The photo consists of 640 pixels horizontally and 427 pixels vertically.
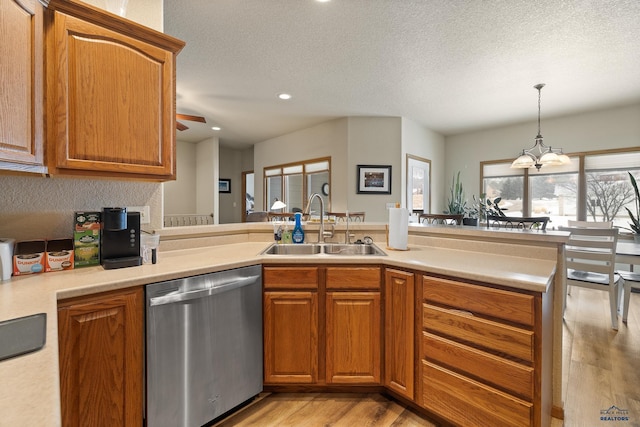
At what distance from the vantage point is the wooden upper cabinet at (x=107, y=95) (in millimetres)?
1329

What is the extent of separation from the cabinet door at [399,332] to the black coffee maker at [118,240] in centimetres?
143

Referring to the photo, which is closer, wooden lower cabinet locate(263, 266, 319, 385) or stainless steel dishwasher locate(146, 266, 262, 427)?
stainless steel dishwasher locate(146, 266, 262, 427)

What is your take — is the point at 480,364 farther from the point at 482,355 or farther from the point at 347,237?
the point at 347,237

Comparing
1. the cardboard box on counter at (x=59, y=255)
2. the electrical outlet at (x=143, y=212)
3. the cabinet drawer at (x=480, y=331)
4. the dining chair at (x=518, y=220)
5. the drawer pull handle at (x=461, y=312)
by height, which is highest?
the electrical outlet at (x=143, y=212)

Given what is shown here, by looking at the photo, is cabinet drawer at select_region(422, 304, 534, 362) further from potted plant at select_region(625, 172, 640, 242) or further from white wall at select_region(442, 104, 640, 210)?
white wall at select_region(442, 104, 640, 210)

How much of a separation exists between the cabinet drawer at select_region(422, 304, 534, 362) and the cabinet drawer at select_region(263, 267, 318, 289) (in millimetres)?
656

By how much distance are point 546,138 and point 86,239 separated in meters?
6.28

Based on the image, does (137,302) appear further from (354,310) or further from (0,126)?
(354,310)

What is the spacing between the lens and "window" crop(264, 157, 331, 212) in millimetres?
5562

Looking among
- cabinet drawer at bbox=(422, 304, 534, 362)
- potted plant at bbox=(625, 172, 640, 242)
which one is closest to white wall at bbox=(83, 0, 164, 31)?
cabinet drawer at bbox=(422, 304, 534, 362)

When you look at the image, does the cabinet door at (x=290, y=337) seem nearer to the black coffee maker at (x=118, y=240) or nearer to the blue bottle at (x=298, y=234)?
the blue bottle at (x=298, y=234)

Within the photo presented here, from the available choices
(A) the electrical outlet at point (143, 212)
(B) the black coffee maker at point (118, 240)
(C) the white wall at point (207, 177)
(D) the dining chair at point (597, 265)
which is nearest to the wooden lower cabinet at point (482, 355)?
(B) the black coffee maker at point (118, 240)

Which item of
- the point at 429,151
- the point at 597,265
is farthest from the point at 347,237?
the point at 429,151

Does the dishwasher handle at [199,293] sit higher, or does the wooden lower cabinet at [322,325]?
the dishwasher handle at [199,293]
